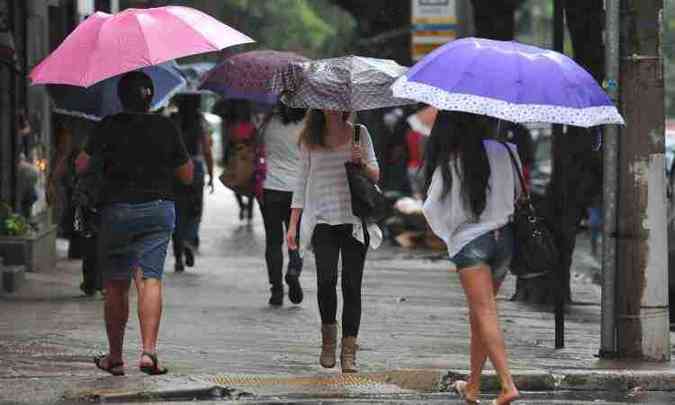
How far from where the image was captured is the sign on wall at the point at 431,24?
20750 mm

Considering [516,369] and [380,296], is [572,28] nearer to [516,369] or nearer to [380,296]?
[380,296]

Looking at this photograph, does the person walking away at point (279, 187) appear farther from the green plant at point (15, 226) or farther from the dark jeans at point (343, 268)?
the dark jeans at point (343, 268)

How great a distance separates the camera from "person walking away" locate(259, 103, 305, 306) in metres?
13.4

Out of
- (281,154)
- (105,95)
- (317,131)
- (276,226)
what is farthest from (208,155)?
(317,131)

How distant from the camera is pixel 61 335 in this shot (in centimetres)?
1123

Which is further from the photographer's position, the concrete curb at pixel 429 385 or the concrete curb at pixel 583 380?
the concrete curb at pixel 583 380

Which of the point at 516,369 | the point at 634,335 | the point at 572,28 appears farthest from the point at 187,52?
the point at 572,28

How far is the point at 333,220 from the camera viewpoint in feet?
32.2

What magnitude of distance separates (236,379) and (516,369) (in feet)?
5.87

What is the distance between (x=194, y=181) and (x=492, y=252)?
895cm

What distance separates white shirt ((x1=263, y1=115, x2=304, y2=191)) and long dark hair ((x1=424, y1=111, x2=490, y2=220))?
5115 mm

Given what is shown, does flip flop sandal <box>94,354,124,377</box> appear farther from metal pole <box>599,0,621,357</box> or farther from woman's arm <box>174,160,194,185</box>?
metal pole <box>599,0,621,357</box>

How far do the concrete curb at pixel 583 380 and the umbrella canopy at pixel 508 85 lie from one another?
2041mm

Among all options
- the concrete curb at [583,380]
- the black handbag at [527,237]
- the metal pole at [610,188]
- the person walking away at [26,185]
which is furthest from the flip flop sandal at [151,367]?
the person walking away at [26,185]
